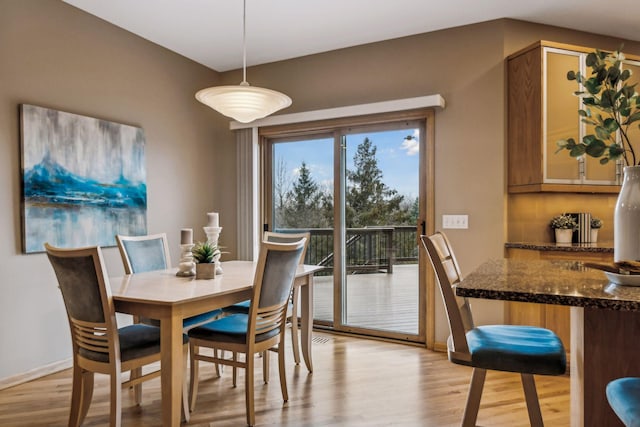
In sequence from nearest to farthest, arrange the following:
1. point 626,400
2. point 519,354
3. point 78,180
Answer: point 626,400, point 519,354, point 78,180

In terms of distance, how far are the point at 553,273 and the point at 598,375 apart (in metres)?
0.38

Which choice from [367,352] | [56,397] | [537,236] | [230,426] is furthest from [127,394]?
[537,236]

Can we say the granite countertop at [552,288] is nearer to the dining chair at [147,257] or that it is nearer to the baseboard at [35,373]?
the dining chair at [147,257]

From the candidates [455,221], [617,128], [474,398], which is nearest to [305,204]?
[455,221]

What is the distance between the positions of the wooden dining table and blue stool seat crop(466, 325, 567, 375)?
4.15ft

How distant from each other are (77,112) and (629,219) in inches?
140

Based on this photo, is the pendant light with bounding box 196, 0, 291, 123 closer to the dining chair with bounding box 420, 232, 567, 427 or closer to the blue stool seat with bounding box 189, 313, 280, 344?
the blue stool seat with bounding box 189, 313, 280, 344

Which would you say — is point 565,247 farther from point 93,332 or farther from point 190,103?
point 190,103

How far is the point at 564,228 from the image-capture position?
11.3 feet

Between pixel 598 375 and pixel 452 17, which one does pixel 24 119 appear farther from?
pixel 598 375

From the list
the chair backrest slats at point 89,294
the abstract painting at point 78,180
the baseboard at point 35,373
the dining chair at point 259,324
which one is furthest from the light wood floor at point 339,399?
the abstract painting at point 78,180

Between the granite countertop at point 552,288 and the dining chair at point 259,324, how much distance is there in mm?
1114

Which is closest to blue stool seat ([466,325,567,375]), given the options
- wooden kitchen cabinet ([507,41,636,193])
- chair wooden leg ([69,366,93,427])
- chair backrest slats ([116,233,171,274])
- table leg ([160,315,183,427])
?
table leg ([160,315,183,427])

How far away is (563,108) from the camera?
3.32m
